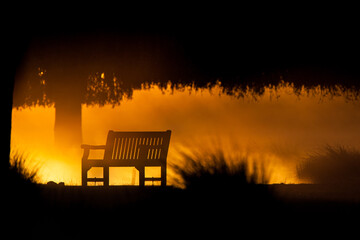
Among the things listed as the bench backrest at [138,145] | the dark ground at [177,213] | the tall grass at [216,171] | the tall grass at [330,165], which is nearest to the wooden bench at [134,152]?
the bench backrest at [138,145]

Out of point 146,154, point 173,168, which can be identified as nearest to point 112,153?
point 146,154

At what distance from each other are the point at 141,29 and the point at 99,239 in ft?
25.5

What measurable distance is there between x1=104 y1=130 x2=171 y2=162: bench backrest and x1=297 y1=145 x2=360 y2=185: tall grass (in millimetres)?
3818

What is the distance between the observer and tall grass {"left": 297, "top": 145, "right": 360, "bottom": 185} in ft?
53.9

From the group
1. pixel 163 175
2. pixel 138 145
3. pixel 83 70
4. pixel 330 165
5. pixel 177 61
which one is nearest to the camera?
pixel 163 175

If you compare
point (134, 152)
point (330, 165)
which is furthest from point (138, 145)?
point (330, 165)

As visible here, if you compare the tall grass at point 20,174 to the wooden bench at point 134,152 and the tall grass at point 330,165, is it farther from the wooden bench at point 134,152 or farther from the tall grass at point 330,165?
the tall grass at point 330,165

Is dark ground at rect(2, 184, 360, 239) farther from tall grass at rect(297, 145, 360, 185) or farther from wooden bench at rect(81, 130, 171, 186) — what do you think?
tall grass at rect(297, 145, 360, 185)

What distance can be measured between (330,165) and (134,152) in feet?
15.3

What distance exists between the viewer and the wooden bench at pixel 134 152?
13766 mm

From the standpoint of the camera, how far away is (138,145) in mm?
13883

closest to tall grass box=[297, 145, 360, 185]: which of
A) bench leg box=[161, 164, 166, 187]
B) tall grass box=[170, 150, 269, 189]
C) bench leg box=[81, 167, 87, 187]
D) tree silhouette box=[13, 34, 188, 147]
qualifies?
tree silhouette box=[13, 34, 188, 147]

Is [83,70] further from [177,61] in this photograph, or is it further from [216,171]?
[216,171]

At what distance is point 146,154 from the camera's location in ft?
45.4
